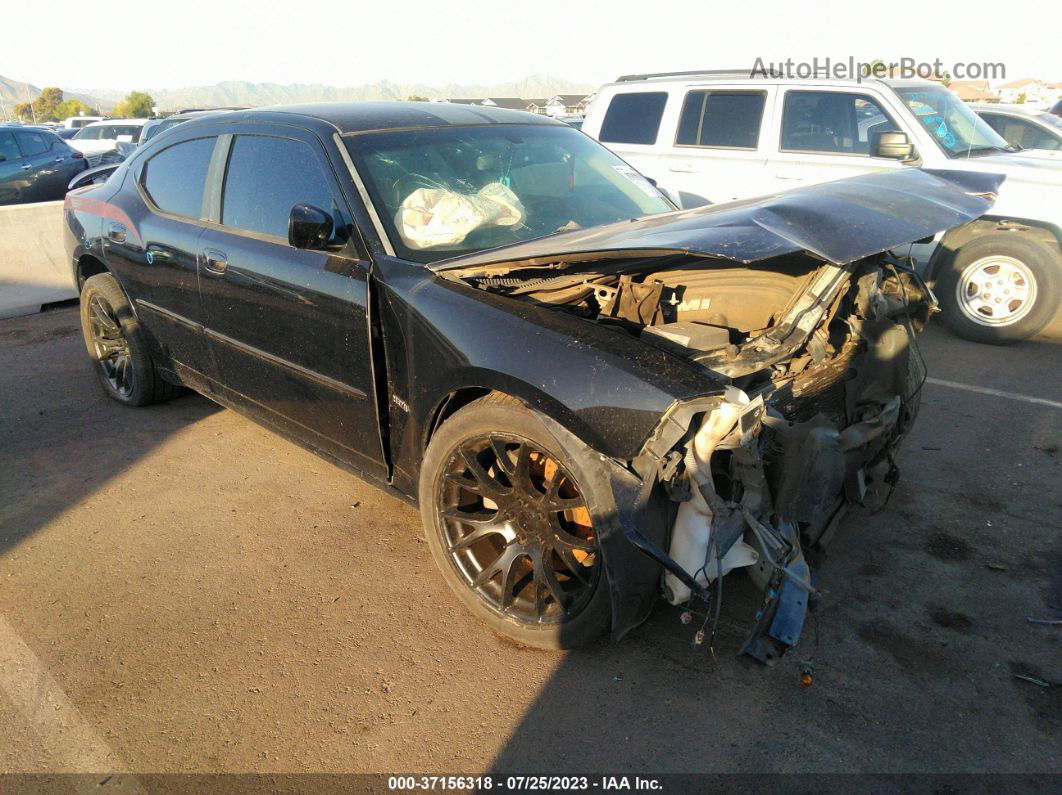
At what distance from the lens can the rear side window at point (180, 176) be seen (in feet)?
13.3

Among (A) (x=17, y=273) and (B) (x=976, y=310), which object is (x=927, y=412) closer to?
(B) (x=976, y=310)

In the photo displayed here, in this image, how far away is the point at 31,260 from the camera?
813cm

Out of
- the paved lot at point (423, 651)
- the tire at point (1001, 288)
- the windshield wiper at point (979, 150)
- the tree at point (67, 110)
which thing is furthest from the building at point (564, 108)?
the tree at point (67, 110)

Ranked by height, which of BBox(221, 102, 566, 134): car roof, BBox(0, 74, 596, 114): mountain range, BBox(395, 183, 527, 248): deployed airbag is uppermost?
BBox(221, 102, 566, 134): car roof

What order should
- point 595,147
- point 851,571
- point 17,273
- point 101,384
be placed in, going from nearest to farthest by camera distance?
point 851,571, point 595,147, point 101,384, point 17,273

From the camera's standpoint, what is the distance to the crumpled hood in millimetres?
2385

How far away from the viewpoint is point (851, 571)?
315 centimetres

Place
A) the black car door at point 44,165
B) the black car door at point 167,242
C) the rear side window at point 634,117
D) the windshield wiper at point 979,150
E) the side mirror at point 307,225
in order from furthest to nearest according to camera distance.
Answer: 1. the black car door at point 44,165
2. the rear side window at point 634,117
3. the windshield wiper at point 979,150
4. the black car door at point 167,242
5. the side mirror at point 307,225

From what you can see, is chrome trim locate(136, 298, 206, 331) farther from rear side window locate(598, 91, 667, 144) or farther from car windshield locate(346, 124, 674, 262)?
rear side window locate(598, 91, 667, 144)

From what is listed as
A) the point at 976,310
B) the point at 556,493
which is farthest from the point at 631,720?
the point at 976,310

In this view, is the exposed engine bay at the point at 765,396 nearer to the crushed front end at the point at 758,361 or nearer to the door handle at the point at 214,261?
the crushed front end at the point at 758,361

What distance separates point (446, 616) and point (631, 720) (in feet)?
2.84

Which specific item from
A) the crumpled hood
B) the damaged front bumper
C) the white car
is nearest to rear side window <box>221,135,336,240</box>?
the crumpled hood

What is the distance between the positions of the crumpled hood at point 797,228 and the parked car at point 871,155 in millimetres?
2978
